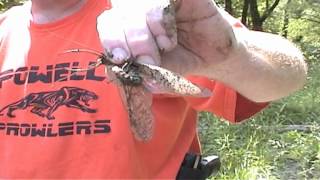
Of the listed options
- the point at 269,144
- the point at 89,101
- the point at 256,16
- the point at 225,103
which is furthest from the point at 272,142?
the point at 256,16

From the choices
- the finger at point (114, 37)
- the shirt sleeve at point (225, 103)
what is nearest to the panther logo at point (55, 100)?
the shirt sleeve at point (225, 103)

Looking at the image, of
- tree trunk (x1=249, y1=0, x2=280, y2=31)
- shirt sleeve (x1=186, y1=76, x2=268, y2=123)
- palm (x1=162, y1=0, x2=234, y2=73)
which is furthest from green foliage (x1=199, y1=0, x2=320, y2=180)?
tree trunk (x1=249, y1=0, x2=280, y2=31)

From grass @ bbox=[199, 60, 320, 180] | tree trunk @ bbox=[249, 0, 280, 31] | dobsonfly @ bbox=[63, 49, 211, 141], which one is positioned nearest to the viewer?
dobsonfly @ bbox=[63, 49, 211, 141]

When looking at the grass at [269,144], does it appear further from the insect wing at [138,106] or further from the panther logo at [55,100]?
the insect wing at [138,106]

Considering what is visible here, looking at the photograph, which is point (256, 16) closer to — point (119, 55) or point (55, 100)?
point (55, 100)

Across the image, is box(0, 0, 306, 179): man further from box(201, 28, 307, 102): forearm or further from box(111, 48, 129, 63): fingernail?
box(111, 48, 129, 63): fingernail
